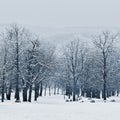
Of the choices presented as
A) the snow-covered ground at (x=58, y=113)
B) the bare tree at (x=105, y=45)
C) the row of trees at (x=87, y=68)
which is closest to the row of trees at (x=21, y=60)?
the bare tree at (x=105, y=45)

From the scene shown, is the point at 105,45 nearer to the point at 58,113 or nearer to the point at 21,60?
the point at 21,60

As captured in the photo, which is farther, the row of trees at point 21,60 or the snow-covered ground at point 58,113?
the row of trees at point 21,60

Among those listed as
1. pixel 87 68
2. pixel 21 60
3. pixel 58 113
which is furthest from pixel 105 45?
pixel 58 113

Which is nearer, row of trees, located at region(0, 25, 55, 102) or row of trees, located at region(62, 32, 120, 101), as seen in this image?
row of trees, located at region(0, 25, 55, 102)

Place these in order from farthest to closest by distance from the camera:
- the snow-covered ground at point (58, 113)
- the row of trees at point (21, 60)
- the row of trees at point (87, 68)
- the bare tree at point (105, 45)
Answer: the row of trees at point (87, 68) < the bare tree at point (105, 45) < the row of trees at point (21, 60) < the snow-covered ground at point (58, 113)

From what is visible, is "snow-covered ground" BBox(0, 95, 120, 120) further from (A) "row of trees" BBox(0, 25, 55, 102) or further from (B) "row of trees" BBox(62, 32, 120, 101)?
(B) "row of trees" BBox(62, 32, 120, 101)

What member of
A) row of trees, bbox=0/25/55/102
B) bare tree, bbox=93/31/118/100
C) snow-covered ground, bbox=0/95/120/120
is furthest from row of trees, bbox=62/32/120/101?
snow-covered ground, bbox=0/95/120/120

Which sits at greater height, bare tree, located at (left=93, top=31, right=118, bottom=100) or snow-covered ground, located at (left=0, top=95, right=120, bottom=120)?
bare tree, located at (left=93, top=31, right=118, bottom=100)

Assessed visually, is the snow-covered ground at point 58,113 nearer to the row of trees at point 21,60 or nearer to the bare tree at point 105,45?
the row of trees at point 21,60

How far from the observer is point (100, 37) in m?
45.2

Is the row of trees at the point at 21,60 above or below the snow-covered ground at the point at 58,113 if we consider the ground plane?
above

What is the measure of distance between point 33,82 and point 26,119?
21.9 meters

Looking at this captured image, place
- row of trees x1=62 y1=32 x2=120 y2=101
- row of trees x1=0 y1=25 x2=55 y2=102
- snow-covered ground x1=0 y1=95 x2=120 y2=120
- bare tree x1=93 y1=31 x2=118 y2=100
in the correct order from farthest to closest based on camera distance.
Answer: row of trees x1=62 y1=32 x2=120 y2=101
bare tree x1=93 y1=31 x2=118 y2=100
row of trees x1=0 y1=25 x2=55 y2=102
snow-covered ground x1=0 y1=95 x2=120 y2=120

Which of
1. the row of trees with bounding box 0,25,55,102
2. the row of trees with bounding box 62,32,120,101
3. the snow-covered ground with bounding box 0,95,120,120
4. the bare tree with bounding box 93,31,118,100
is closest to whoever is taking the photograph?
the snow-covered ground with bounding box 0,95,120,120
